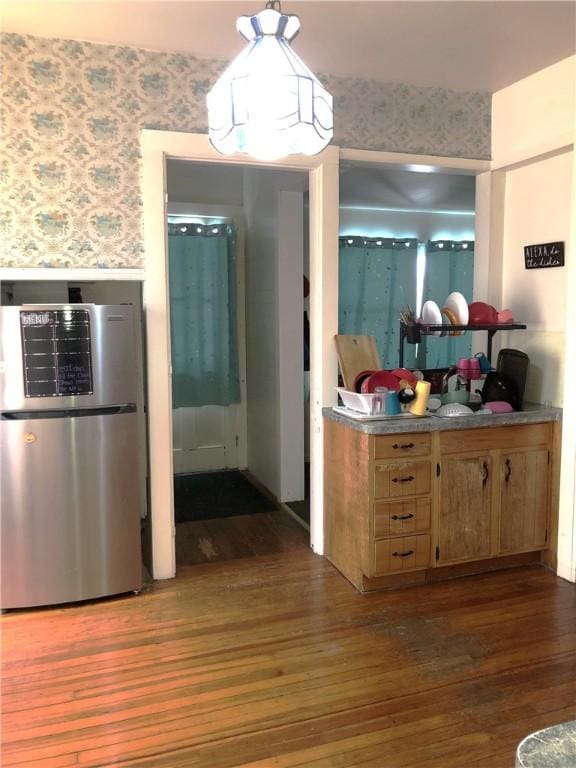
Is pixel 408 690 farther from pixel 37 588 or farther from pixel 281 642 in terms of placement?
pixel 37 588

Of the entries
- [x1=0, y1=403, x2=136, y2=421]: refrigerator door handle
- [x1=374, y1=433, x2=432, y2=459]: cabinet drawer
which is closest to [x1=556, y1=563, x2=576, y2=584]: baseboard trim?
[x1=374, y1=433, x2=432, y2=459]: cabinet drawer

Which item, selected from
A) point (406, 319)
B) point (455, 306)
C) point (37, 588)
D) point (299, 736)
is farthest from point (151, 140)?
point (299, 736)

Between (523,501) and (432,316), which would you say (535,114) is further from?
(523,501)

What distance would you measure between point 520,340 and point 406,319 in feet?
2.42

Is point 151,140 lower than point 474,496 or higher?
higher

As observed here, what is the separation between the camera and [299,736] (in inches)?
82.0

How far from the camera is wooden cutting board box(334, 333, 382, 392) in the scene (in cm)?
342

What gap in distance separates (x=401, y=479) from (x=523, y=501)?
77 centimetres

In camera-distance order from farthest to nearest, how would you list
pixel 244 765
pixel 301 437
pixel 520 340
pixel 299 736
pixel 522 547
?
pixel 301 437, pixel 520 340, pixel 522 547, pixel 299 736, pixel 244 765

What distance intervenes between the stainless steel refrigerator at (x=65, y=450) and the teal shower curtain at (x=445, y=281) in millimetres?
3650

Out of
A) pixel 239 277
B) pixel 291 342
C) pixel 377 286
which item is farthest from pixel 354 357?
pixel 377 286

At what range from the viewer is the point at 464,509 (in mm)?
3240

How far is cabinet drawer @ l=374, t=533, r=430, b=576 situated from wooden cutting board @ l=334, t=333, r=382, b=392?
2.77ft

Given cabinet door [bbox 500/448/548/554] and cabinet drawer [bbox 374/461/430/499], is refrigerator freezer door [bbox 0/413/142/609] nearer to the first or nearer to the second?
cabinet drawer [bbox 374/461/430/499]
